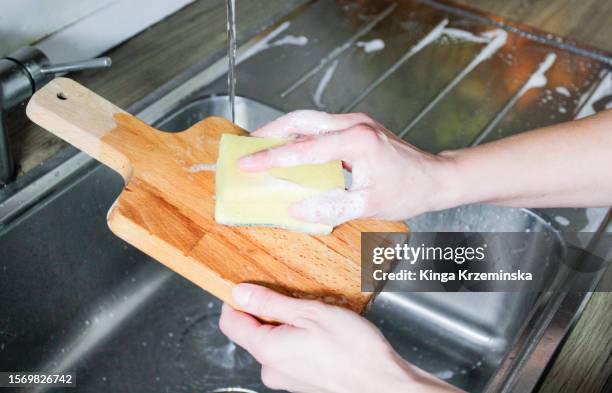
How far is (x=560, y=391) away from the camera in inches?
33.7

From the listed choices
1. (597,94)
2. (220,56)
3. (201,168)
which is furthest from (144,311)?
(597,94)

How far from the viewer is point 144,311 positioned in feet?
3.85

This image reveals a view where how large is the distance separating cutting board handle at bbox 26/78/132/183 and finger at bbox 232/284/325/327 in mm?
229

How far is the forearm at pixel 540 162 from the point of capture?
3.05ft

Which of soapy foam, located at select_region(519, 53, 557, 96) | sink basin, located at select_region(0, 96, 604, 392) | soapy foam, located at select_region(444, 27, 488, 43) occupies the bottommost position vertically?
sink basin, located at select_region(0, 96, 604, 392)

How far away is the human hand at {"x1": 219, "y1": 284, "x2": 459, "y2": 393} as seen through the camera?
0.72m

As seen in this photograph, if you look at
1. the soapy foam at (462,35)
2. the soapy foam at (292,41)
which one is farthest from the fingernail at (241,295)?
the soapy foam at (462,35)

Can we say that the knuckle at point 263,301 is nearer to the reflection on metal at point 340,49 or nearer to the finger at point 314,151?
the finger at point 314,151

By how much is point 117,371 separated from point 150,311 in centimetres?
13

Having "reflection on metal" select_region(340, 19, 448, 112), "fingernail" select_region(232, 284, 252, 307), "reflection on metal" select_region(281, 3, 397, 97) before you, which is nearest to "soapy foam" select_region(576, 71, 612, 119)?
"reflection on metal" select_region(340, 19, 448, 112)

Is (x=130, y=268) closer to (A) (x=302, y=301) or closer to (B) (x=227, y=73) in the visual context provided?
(B) (x=227, y=73)

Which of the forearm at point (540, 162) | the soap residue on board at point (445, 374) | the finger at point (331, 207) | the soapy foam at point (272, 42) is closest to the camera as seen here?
the finger at point (331, 207)

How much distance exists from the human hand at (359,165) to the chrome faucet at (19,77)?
31 centimetres

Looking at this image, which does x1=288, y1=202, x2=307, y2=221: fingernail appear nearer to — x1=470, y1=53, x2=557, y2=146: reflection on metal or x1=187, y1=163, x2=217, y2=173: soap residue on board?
x1=187, y1=163, x2=217, y2=173: soap residue on board
